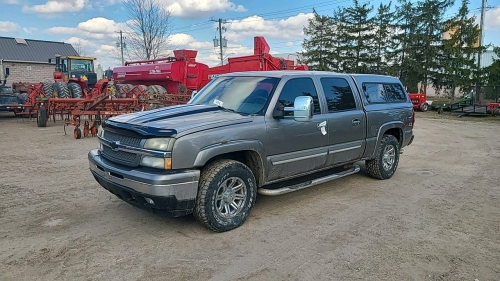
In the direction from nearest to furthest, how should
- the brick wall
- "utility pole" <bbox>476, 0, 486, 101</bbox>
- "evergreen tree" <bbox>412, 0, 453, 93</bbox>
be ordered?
"utility pole" <bbox>476, 0, 486, 101</bbox>, "evergreen tree" <bbox>412, 0, 453, 93</bbox>, the brick wall

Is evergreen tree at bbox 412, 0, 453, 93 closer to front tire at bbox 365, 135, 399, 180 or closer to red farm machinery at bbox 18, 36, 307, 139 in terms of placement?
red farm machinery at bbox 18, 36, 307, 139

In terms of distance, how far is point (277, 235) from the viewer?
167 inches

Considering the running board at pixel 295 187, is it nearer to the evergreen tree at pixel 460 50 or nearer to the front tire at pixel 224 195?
the front tire at pixel 224 195

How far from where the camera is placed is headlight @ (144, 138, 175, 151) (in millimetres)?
3838

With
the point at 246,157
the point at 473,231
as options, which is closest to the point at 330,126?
the point at 246,157

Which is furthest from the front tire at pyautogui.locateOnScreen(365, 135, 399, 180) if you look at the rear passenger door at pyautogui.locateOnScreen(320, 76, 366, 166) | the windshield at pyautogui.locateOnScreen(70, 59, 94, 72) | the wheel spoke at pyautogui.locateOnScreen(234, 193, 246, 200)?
the windshield at pyautogui.locateOnScreen(70, 59, 94, 72)

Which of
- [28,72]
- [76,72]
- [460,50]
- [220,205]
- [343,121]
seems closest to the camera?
[220,205]

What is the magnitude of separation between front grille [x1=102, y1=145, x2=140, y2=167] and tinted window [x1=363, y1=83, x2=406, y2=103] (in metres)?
4.01

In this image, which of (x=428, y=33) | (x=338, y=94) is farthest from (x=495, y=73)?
(x=338, y=94)

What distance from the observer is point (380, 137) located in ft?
21.2

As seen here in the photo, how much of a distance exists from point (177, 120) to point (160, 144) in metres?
0.47

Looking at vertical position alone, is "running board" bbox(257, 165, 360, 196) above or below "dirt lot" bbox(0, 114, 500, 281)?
above

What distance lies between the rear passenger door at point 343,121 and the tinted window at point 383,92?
0.44m

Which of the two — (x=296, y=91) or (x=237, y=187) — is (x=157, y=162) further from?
(x=296, y=91)
